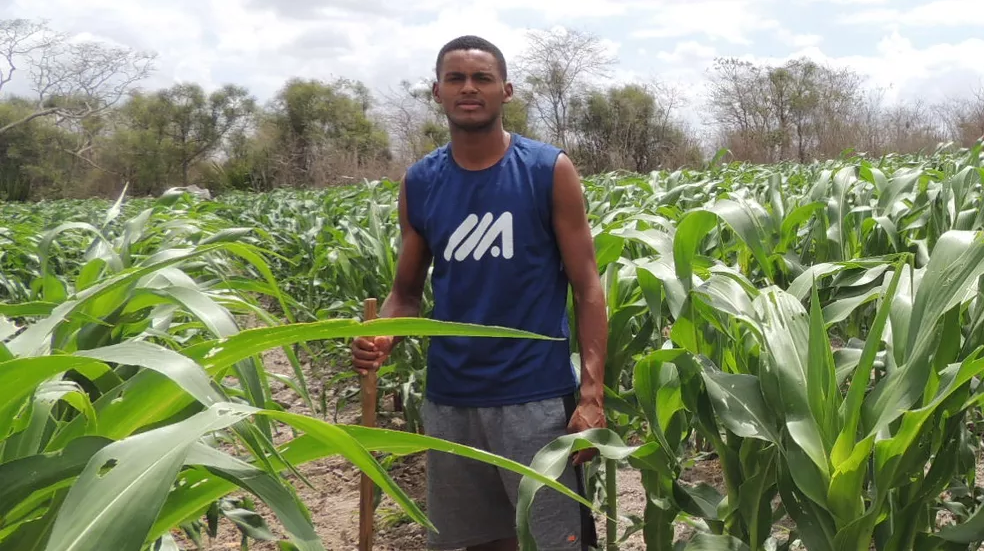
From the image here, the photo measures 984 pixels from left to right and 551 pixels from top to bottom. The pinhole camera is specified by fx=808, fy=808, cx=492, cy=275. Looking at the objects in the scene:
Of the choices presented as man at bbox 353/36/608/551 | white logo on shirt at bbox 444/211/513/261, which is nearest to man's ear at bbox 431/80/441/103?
man at bbox 353/36/608/551

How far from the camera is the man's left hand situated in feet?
5.49

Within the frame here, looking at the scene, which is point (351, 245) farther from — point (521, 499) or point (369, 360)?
point (521, 499)

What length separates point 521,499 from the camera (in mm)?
1210

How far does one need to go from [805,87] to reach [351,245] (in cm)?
3359

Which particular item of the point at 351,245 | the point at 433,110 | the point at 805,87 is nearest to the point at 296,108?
the point at 433,110

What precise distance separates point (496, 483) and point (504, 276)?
518 millimetres

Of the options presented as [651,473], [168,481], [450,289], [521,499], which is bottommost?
[651,473]

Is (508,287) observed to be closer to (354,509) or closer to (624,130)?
(354,509)

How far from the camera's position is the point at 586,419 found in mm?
1675

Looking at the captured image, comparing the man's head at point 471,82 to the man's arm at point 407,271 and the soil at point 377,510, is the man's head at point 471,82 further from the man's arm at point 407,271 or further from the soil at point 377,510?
the soil at point 377,510

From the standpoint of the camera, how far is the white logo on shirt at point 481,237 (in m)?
1.76

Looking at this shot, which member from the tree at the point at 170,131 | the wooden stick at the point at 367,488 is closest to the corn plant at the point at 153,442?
the wooden stick at the point at 367,488

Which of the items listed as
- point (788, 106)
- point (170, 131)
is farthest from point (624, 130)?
point (170, 131)

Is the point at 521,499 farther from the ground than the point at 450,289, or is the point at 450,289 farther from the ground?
the point at 450,289
